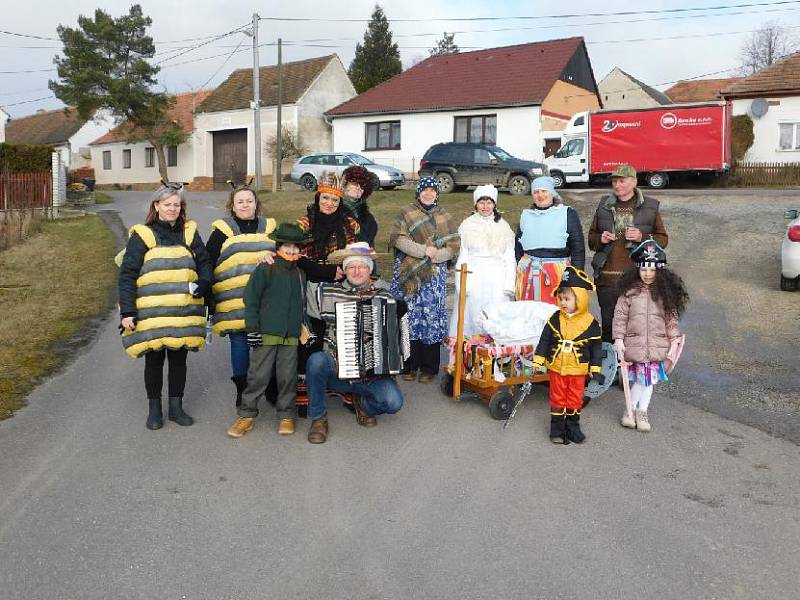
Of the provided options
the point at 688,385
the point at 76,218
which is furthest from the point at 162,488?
the point at 76,218

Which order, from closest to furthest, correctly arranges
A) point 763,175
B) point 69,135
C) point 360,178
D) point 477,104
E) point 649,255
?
→ 1. point 649,255
2. point 360,178
3. point 763,175
4. point 477,104
5. point 69,135

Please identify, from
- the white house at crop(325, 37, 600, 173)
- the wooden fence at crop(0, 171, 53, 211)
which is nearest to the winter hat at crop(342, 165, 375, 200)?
the wooden fence at crop(0, 171, 53, 211)

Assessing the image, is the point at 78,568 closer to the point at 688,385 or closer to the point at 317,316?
the point at 317,316

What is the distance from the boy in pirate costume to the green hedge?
2546 centimetres

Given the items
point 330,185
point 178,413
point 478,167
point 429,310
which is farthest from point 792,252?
point 478,167

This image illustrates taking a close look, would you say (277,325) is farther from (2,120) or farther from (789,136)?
(2,120)

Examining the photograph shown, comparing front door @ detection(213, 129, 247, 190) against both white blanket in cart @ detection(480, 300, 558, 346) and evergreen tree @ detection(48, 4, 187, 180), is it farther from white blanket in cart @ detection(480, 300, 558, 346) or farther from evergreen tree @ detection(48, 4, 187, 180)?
white blanket in cart @ detection(480, 300, 558, 346)

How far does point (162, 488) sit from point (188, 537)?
0.72 meters

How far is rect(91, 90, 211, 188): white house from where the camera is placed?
150 feet

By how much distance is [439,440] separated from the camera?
551cm

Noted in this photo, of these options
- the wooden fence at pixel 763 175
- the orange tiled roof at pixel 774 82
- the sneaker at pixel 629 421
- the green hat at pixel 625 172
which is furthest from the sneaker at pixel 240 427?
the orange tiled roof at pixel 774 82

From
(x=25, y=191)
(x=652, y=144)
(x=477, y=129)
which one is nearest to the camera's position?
(x=25, y=191)

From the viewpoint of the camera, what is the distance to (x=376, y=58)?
5644cm

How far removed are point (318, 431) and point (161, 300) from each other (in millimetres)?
1455
